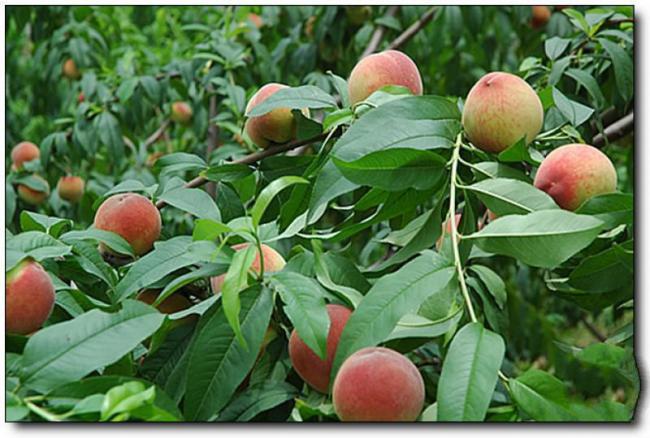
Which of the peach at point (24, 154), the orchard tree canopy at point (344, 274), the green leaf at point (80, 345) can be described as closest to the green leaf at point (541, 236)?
the orchard tree canopy at point (344, 274)

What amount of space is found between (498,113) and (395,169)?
0.34 ft

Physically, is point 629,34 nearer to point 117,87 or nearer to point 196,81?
point 196,81

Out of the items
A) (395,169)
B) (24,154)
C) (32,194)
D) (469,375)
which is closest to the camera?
(469,375)

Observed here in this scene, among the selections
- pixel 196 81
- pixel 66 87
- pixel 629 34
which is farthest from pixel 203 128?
pixel 629 34

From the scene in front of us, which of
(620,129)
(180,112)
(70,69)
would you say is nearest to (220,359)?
(620,129)

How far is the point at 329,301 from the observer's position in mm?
563

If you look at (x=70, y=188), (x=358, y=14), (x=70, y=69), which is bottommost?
(x=70, y=188)

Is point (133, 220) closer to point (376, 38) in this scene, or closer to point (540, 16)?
point (376, 38)

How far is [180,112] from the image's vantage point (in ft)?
6.72

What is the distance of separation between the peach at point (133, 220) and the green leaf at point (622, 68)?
54 centimetres

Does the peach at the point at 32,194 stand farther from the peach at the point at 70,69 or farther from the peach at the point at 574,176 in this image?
the peach at the point at 574,176

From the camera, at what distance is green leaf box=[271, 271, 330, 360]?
0.49m

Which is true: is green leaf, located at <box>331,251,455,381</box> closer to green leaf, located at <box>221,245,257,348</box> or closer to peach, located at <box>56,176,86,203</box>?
green leaf, located at <box>221,245,257,348</box>

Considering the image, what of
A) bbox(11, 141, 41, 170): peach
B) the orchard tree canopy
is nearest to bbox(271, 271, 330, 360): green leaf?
the orchard tree canopy
